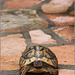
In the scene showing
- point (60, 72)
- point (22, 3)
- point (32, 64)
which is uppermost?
point (32, 64)

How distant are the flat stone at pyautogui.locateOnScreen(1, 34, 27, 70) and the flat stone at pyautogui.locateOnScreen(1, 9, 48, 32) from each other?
1.42ft

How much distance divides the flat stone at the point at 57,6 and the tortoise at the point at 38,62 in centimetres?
325

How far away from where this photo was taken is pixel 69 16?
526 centimetres

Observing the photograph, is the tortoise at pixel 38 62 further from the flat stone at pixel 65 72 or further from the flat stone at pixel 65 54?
the flat stone at pixel 65 54

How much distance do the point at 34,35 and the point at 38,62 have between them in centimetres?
164

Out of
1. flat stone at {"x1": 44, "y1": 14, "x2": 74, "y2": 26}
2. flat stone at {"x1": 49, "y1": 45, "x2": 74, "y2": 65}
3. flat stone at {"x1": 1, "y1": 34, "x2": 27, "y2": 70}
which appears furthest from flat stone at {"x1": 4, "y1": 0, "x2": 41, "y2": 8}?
flat stone at {"x1": 49, "y1": 45, "x2": 74, "y2": 65}

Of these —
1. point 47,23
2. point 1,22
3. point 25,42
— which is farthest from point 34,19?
point 25,42

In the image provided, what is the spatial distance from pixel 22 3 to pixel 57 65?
14.8 feet

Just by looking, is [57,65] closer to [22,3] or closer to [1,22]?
[1,22]

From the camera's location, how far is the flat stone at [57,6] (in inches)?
226

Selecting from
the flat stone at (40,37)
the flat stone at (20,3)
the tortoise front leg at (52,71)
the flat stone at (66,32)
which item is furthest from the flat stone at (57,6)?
the tortoise front leg at (52,71)

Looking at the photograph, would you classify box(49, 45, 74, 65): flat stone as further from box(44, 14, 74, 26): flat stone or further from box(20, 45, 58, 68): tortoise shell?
box(44, 14, 74, 26): flat stone

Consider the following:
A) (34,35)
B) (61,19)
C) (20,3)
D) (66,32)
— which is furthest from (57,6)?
(34,35)

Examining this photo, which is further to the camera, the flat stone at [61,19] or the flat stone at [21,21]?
the flat stone at [61,19]
